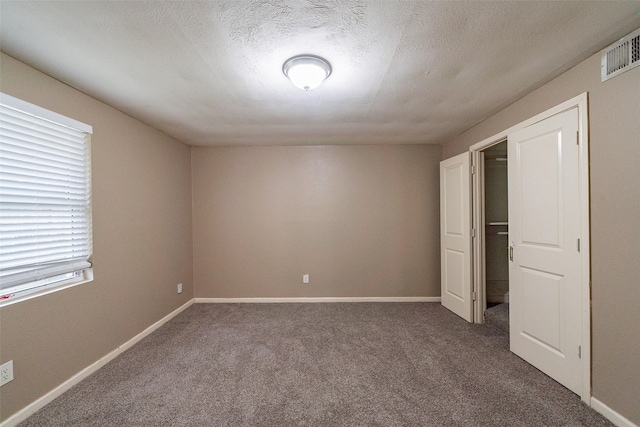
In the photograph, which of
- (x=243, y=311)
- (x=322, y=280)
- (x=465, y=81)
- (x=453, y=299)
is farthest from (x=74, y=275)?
(x=453, y=299)

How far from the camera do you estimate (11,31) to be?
57.3 inches

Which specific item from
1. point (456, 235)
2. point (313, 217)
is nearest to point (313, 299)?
point (313, 217)

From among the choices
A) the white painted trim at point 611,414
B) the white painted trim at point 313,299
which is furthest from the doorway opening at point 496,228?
the white painted trim at point 611,414

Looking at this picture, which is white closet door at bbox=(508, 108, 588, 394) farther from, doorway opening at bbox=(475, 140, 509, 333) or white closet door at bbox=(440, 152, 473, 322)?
doorway opening at bbox=(475, 140, 509, 333)

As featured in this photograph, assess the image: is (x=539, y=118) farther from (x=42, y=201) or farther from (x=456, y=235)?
(x=42, y=201)

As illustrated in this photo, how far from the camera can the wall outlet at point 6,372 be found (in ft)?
5.20

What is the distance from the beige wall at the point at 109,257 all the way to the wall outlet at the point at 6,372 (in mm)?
32

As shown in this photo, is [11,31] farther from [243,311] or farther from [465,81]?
[243,311]

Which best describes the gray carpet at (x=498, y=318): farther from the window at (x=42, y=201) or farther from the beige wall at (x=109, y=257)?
the window at (x=42, y=201)

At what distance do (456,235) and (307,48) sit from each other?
9.60ft

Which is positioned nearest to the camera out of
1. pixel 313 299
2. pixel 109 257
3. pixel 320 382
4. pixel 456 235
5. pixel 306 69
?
pixel 306 69

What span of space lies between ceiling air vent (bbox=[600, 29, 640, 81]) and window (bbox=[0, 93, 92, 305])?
12.5 ft

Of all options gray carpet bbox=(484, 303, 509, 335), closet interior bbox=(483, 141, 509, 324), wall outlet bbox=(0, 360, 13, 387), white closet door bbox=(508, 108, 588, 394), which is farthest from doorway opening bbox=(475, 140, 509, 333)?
wall outlet bbox=(0, 360, 13, 387)

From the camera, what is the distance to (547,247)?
83.4 inches
